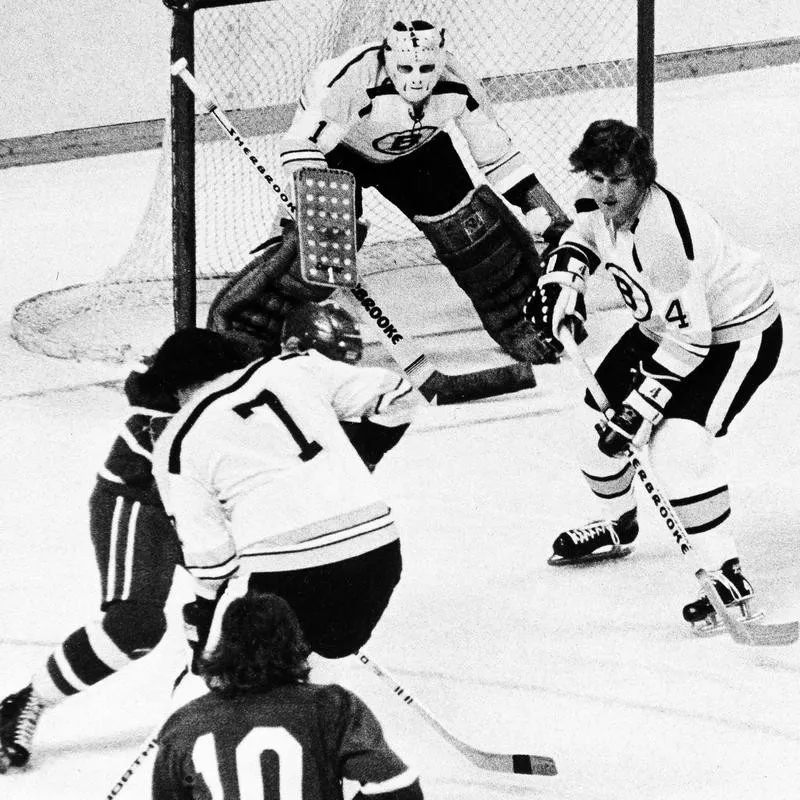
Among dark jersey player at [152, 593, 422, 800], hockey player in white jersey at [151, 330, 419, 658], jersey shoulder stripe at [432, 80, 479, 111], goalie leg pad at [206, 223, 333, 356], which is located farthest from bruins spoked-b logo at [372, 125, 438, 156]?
dark jersey player at [152, 593, 422, 800]

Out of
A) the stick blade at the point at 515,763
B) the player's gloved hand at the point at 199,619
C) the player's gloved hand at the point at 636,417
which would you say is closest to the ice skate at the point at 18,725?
the player's gloved hand at the point at 199,619

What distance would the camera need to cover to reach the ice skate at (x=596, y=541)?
11.9 feet

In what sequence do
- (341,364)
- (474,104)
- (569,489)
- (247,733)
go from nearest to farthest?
(247,733) < (341,364) < (569,489) < (474,104)

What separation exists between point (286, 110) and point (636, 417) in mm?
4067

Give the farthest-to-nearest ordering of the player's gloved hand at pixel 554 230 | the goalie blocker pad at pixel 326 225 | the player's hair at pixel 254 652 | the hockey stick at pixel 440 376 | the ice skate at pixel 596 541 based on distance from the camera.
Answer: the player's gloved hand at pixel 554 230
the hockey stick at pixel 440 376
the goalie blocker pad at pixel 326 225
the ice skate at pixel 596 541
the player's hair at pixel 254 652

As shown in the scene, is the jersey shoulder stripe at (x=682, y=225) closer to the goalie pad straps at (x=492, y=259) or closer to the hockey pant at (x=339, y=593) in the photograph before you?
the hockey pant at (x=339, y=593)

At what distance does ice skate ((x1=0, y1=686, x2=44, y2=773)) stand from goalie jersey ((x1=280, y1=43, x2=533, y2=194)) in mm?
1884

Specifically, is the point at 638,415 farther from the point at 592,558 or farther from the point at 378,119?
the point at 378,119

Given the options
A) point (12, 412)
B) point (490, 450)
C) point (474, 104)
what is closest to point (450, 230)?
point (474, 104)

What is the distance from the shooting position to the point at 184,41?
4605 mm

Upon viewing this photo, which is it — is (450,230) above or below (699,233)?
below

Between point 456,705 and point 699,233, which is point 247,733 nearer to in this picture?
point 456,705

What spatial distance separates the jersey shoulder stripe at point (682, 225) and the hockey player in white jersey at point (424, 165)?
3.19 feet

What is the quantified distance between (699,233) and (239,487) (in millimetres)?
1103
